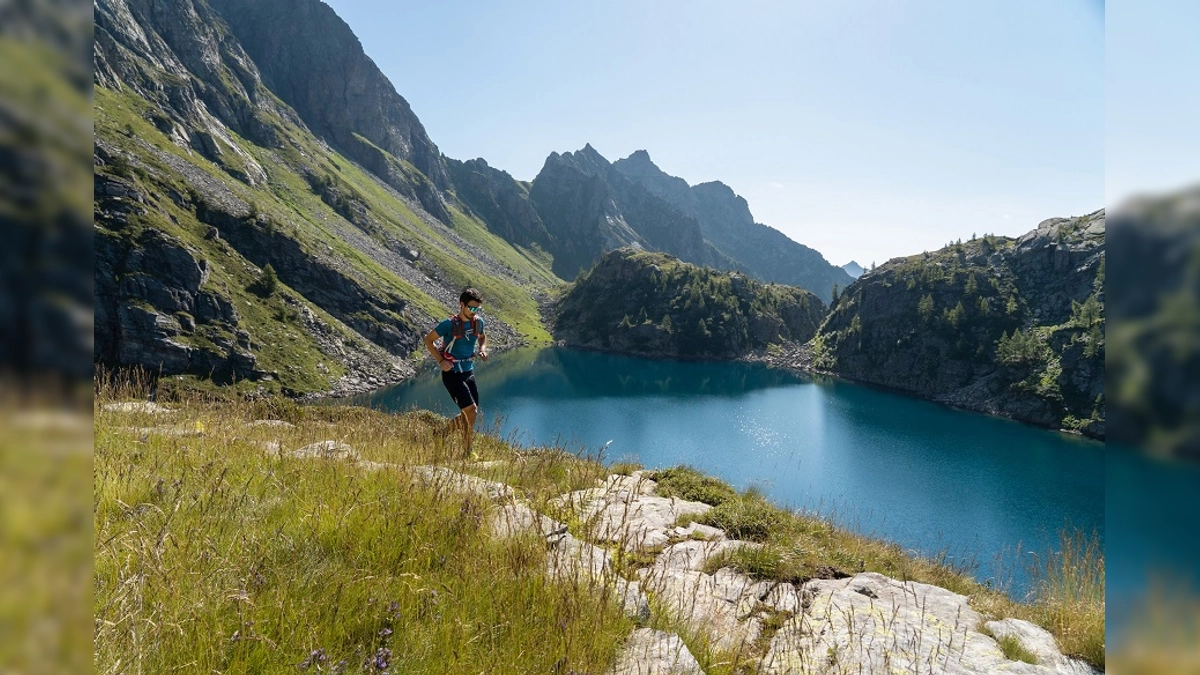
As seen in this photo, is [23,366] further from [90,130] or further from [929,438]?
[929,438]

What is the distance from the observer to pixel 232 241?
94.3 meters

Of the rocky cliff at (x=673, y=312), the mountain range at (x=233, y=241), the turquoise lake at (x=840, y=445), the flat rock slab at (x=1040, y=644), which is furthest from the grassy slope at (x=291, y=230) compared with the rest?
the flat rock slab at (x=1040, y=644)

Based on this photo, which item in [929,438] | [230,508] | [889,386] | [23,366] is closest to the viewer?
[23,366]

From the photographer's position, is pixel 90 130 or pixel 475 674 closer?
pixel 90 130

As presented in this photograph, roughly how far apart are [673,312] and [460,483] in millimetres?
164762

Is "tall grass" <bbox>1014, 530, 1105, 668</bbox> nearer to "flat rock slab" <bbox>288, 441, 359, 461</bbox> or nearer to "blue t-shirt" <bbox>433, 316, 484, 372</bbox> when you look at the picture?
"flat rock slab" <bbox>288, 441, 359, 461</bbox>

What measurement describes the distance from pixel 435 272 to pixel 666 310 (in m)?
67.9

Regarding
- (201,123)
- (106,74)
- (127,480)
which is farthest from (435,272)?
(127,480)

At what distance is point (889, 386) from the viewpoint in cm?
12512

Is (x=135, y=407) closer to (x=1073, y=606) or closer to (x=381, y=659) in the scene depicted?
(x=381, y=659)

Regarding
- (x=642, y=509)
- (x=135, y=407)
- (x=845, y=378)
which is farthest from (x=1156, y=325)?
(x=845, y=378)

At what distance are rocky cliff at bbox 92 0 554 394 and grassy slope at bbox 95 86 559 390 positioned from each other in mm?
393

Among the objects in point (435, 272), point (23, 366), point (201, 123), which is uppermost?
point (201, 123)

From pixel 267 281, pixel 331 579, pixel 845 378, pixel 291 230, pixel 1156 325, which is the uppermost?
pixel 291 230
